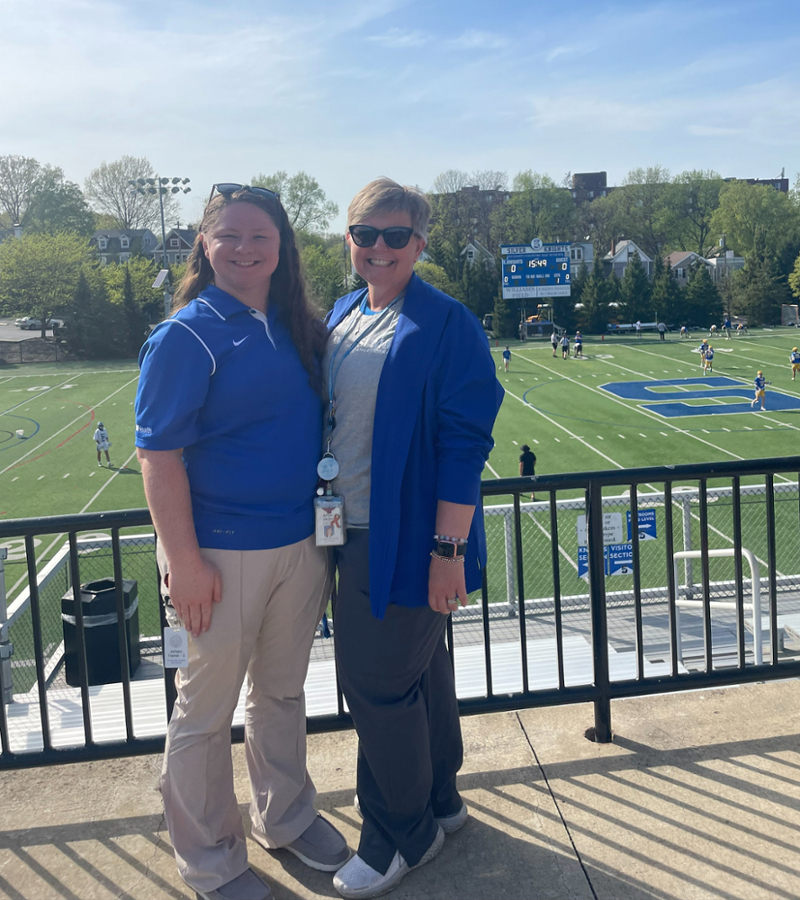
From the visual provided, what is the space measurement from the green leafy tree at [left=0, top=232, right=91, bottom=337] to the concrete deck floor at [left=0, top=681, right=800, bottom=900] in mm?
66331

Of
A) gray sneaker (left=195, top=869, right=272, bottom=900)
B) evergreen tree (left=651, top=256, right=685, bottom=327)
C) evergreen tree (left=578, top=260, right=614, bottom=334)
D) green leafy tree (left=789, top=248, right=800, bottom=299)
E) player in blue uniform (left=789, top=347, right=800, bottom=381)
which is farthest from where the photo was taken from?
green leafy tree (left=789, top=248, right=800, bottom=299)

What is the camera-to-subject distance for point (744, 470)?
10.9 feet

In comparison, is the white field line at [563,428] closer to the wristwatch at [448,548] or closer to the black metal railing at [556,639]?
the black metal railing at [556,639]

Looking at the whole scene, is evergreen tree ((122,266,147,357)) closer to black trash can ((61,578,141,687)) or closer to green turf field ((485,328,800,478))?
green turf field ((485,328,800,478))

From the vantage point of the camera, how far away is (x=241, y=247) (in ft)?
7.88

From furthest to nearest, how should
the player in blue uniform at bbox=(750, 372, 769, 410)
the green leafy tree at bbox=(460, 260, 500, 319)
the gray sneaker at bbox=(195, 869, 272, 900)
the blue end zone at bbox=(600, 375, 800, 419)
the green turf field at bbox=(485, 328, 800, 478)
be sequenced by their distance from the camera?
the green leafy tree at bbox=(460, 260, 500, 319) < the blue end zone at bbox=(600, 375, 800, 419) < the player in blue uniform at bbox=(750, 372, 769, 410) < the green turf field at bbox=(485, 328, 800, 478) < the gray sneaker at bbox=(195, 869, 272, 900)

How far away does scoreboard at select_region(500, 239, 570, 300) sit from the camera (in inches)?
2180

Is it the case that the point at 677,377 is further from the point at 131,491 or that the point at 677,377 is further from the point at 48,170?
the point at 48,170

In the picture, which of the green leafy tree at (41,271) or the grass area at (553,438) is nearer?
the grass area at (553,438)

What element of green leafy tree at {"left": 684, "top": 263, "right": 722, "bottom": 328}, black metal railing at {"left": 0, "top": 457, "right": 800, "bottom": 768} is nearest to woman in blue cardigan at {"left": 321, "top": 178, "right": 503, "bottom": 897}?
black metal railing at {"left": 0, "top": 457, "right": 800, "bottom": 768}

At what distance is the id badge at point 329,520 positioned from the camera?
239 cm

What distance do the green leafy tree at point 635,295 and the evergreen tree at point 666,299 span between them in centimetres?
72

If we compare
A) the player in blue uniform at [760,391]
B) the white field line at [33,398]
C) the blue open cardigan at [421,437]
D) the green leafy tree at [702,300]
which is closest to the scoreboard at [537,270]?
the green leafy tree at [702,300]

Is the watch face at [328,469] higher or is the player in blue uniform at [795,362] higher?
the watch face at [328,469]
